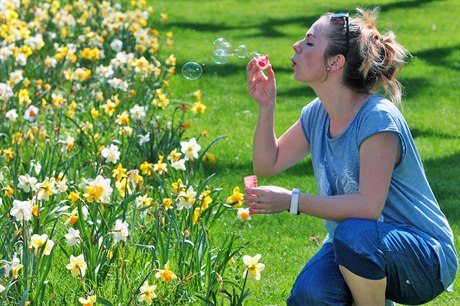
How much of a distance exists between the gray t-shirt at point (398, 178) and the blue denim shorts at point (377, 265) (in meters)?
0.04

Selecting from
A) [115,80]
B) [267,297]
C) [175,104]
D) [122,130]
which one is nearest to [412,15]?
[175,104]

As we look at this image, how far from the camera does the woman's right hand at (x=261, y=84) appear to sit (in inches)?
128

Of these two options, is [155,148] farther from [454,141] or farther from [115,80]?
[454,141]

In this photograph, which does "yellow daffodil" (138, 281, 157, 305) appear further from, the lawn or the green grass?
the green grass

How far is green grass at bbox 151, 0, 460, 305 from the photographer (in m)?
4.36

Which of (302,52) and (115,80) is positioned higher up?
(302,52)

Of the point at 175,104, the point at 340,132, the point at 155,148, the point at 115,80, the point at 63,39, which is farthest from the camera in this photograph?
the point at 63,39

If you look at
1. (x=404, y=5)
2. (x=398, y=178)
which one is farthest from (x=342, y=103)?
(x=404, y=5)

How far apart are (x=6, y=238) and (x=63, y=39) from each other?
14.2 ft

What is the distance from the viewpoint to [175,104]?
686cm

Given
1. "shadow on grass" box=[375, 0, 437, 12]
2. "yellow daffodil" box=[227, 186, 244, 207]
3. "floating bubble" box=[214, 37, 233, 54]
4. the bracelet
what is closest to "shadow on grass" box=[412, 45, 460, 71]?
"shadow on grass" box=[375, 0, 437, 12]

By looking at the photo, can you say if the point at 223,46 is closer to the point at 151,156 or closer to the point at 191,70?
the point at 191,70

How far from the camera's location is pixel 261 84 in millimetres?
3279

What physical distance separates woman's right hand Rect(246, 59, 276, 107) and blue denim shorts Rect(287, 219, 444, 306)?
1.92 feet
